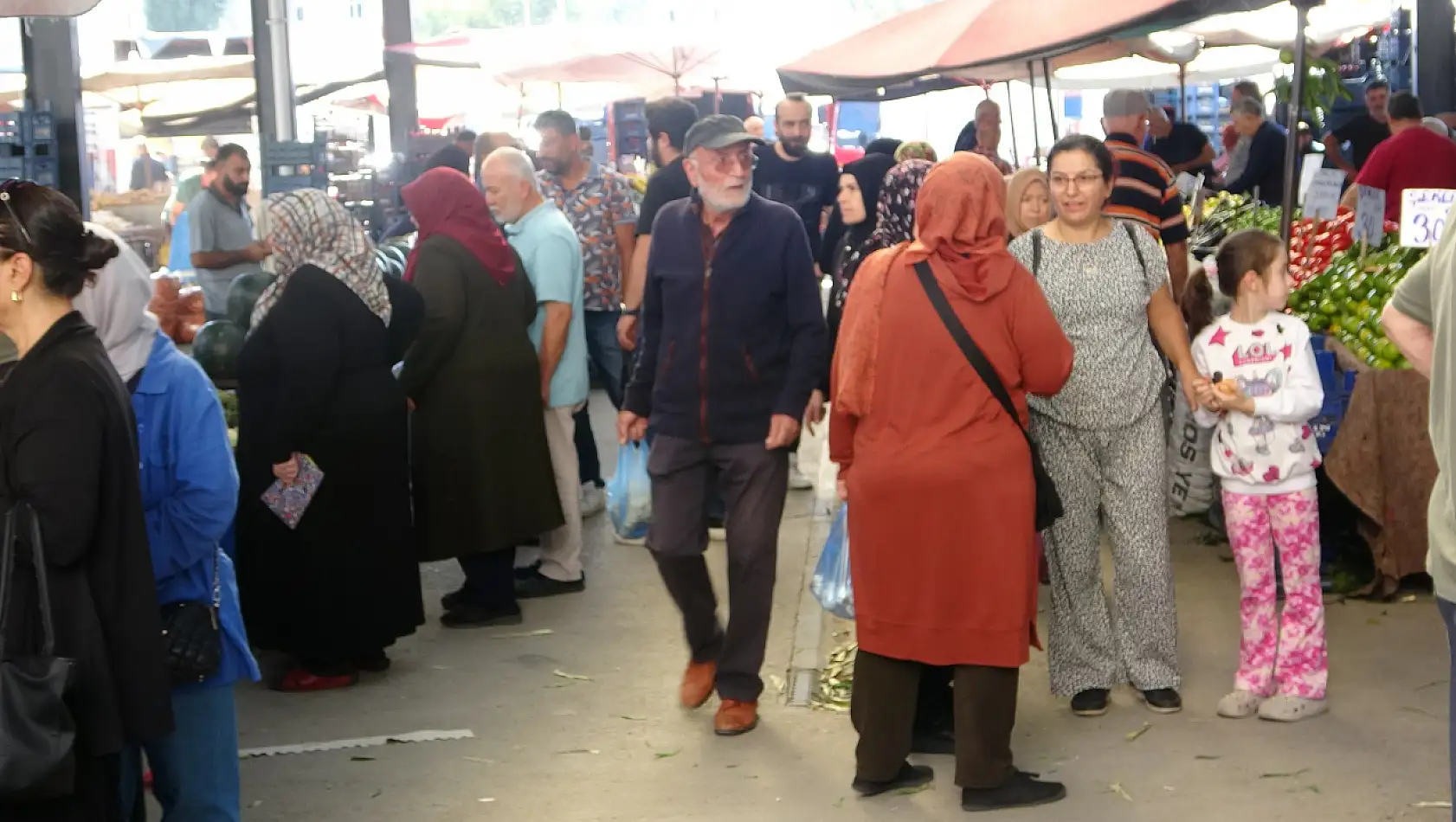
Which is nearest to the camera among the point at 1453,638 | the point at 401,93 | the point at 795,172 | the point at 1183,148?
the point at 1453,638

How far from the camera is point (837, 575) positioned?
6.68 m

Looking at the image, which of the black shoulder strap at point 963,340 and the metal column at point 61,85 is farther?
the metal column at point 61,85

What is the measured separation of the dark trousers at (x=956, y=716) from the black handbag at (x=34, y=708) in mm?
2442

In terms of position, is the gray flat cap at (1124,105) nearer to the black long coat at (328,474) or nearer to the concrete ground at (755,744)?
the concrete ground at (755,744)

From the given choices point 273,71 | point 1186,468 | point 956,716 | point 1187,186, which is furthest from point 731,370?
point 1187,186

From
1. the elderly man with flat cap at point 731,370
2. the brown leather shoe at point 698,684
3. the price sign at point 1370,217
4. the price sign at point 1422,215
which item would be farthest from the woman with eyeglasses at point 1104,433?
the price sign at point 1370,217

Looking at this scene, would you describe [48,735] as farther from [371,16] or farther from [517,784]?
[371,16]

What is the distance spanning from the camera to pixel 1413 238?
7.09 m

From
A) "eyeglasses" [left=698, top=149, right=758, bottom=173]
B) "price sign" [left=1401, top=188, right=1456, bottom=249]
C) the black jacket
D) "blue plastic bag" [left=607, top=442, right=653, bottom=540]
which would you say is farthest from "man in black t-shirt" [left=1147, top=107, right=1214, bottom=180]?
the black jacket

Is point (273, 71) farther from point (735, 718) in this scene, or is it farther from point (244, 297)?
point (735, 718)

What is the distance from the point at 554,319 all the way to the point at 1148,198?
2570mm

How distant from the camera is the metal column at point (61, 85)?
901 cm

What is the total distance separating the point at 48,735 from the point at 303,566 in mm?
3143

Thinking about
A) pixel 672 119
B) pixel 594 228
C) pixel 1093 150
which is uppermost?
pixel 672 119
